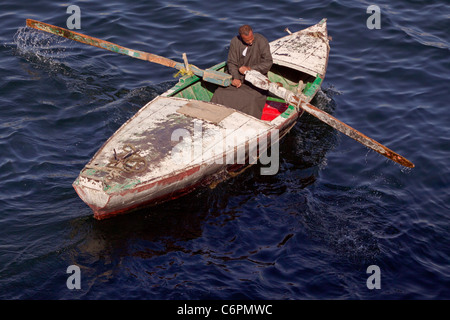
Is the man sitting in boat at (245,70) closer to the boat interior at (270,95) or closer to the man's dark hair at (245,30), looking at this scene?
the man's dark hair at (245,30)

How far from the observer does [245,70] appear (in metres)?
10.3

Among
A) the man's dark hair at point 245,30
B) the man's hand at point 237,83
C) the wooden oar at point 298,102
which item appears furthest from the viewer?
the man's hand at point 237,83

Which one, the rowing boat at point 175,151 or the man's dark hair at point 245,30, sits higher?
the man's dark hair at point 245,30

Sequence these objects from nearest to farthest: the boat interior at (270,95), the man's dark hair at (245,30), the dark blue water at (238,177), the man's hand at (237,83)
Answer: the dark blue water at (238,177) → the man's dark hair at (245,30) → the man's hand at (237,83) → the boat interior at (270,95)

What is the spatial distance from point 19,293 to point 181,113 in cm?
398

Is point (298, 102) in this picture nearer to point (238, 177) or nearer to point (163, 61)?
Answer: point (238, 177)

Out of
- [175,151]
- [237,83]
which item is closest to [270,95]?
[237,83]

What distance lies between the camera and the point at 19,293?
24.1 ft

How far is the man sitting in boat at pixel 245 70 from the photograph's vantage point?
10.4 meters

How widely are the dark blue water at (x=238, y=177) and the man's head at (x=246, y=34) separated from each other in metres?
2.21

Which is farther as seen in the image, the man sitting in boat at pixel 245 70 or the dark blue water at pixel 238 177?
the man sitting in boat at pixel 245 70

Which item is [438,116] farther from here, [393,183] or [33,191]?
[33,191]

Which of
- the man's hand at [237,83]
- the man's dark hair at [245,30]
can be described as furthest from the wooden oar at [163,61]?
the man's dark hair at [245,30]
